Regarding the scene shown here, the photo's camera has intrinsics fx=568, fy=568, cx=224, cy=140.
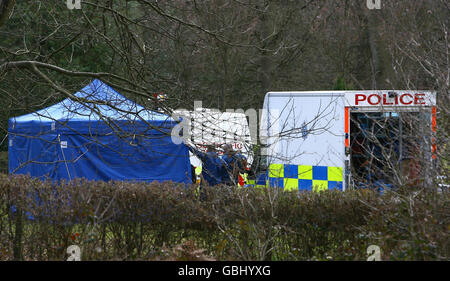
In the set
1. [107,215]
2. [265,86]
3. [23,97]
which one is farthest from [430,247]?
[265,86]

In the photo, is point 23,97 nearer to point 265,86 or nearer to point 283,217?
point 283,217

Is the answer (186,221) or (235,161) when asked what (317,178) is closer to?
(235,161)

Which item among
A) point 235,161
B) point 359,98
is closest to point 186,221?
point 235,161

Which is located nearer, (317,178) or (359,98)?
(359,98)

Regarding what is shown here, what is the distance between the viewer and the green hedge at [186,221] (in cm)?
522

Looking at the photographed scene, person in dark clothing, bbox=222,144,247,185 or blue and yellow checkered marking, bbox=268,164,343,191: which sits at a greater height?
person in dark clothing, bbox=222,144,247,185

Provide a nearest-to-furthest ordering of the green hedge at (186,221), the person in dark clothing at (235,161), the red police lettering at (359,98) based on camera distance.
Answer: the green hedge at (186,221)
the person in dark clothing at (235,161)
the red police lettering at (359,98)

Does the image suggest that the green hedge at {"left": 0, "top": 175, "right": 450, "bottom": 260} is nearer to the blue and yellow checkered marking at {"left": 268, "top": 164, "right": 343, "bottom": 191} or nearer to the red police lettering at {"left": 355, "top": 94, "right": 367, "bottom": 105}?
the blue and yellow checkered marking at {"left": 268, "top": 164, "right": 343, "bottom": 191}

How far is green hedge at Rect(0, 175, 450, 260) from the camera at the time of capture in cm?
522

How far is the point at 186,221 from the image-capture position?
6.04 meters

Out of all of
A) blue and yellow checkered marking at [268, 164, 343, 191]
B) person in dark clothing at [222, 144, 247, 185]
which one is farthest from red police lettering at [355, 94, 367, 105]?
person in dark clothing at [222, 144, 247, 185]

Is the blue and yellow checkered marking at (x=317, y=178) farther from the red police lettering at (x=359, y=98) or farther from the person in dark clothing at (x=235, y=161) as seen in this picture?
the person in dark clothing at (x=235, y=161)

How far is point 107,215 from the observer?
5.98 meters

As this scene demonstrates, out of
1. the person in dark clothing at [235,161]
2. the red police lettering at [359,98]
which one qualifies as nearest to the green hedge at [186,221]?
the person in dark clothing at [235,161]
